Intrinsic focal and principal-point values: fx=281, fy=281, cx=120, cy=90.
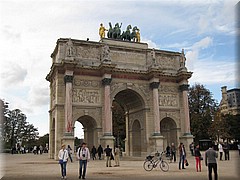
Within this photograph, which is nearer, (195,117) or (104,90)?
(104,90)

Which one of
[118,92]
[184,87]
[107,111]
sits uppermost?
[184,87]

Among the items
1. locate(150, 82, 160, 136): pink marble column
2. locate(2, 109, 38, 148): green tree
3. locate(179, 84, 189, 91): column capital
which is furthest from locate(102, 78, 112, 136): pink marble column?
locate(2, 109, 38, 148): green tree

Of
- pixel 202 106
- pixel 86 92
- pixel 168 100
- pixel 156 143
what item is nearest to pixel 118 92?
pixel 86 92

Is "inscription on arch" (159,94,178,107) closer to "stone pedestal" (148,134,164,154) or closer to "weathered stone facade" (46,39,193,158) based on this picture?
"weathered stone facade" (46,39,193,158)

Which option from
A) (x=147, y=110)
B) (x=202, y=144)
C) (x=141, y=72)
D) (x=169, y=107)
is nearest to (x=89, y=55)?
(x=141, y=72)

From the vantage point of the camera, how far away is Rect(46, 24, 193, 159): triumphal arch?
1165 inches

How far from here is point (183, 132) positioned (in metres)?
34.3

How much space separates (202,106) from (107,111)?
2688 centimetres

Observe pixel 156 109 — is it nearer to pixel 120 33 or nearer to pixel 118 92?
pixel 118 92

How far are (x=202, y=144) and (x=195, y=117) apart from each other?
5.97m

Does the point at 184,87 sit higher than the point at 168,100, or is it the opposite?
the point at 184,87

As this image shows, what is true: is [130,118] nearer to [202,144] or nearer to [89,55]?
[89,55]

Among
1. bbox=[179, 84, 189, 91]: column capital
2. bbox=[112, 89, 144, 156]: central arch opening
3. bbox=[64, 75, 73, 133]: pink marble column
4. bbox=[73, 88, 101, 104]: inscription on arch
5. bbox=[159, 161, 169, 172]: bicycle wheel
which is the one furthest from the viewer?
bbox=[179, 84, 189, 91]: column capital

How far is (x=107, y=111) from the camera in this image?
30125 millimetres
